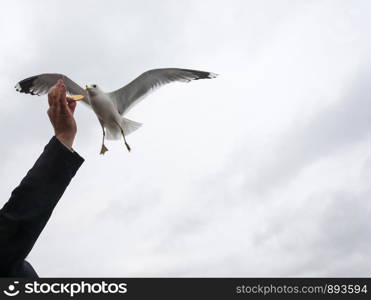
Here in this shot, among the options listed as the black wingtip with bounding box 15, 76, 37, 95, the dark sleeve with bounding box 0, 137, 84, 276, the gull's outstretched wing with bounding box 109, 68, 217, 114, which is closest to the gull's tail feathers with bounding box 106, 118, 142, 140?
the gull's outstretched wing with bounding box 109, 68, 217, 114

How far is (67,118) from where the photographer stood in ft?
3.85

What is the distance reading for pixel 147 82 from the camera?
5672mm

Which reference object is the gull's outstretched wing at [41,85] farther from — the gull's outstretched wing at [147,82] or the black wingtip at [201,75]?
the black wingtip at [201,75]

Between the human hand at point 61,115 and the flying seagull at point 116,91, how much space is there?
2.37m

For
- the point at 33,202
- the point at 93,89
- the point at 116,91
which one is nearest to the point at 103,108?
the point at 93,89

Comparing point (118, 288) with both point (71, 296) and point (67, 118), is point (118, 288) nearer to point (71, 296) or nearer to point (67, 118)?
point (71, 296)

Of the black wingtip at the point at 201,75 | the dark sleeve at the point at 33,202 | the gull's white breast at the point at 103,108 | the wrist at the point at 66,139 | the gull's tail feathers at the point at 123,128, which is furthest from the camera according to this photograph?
the black wingtip at the point at 201,75

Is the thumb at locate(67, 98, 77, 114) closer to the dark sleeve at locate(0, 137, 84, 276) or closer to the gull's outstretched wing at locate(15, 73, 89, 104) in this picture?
the dark sleeve at locate(0, 137, 84, 276)

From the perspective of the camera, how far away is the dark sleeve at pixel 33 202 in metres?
0.98

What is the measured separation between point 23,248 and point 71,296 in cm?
34

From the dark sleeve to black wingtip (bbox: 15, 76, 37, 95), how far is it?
3801 millimetres

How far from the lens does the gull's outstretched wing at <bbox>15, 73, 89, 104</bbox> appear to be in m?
4.70

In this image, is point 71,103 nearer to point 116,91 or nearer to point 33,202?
point 33,202

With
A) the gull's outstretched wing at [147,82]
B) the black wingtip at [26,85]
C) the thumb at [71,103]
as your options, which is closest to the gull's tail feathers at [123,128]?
the gull's outstretched wing at [147,82]
